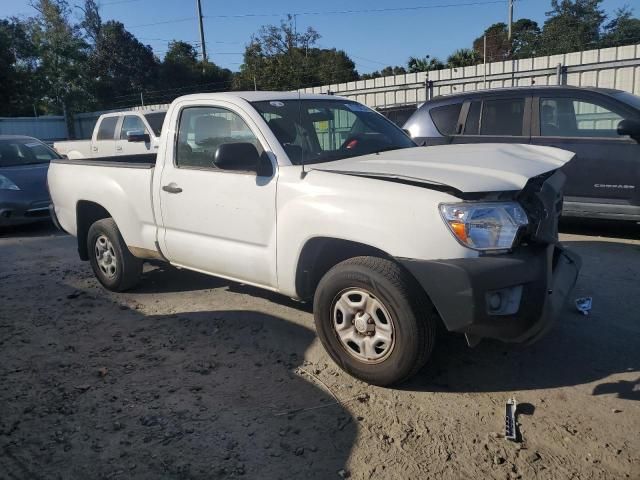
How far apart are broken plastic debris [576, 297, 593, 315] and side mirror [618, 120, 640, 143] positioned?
259 cm

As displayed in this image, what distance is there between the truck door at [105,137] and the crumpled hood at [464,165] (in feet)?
32.2

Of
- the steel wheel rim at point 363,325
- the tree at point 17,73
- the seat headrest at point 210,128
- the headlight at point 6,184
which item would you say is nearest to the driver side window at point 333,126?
the seat headrest at point 210,128

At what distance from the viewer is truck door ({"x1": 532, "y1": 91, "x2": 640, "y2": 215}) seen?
6.20 metres

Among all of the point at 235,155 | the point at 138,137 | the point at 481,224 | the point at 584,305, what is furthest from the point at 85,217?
the point at 138,137

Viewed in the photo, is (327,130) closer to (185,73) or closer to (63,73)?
(63,73)

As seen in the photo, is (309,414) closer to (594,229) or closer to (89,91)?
(594,229)

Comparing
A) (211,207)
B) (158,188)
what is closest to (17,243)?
(158,188)

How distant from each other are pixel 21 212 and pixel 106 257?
426 centimetres

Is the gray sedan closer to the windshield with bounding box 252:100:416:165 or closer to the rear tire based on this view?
the rear tire

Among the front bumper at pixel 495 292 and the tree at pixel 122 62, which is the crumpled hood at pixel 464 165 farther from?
the tree at pixel 122 62

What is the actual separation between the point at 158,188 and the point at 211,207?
731 mm

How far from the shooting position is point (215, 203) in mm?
4172

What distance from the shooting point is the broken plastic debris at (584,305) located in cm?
430

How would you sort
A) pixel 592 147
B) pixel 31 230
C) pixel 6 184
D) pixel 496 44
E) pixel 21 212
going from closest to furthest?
pixel 592 147
pixel 21 212
pixel 6 184
pixel 31 230
pixel 496 44
